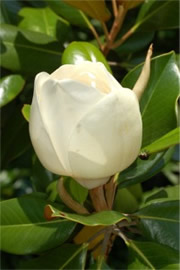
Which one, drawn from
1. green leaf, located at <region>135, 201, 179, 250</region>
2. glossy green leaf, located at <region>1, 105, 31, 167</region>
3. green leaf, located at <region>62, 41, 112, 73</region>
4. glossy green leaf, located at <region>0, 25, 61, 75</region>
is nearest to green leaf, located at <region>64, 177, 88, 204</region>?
green leaf, located at <region>135, 201, 179, 250</region>

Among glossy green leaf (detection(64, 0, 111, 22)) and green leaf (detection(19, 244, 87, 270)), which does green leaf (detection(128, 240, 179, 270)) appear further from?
glossy green leaf (detection(64, 0, 111, 22))

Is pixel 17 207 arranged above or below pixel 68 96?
below

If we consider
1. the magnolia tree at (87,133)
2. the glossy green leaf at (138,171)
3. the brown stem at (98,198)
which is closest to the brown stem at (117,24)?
the magnolia tree at (87,133)

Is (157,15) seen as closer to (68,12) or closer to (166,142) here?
(68,12)

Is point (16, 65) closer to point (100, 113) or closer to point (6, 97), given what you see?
point (6, 97)

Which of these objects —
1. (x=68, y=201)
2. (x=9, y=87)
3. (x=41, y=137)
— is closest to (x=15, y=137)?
(x=9, y=87)

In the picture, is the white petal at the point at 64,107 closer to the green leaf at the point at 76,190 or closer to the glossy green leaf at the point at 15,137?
the green leaf at the point at 76,190

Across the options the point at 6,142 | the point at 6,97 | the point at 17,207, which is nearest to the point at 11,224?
the point at 17,207
